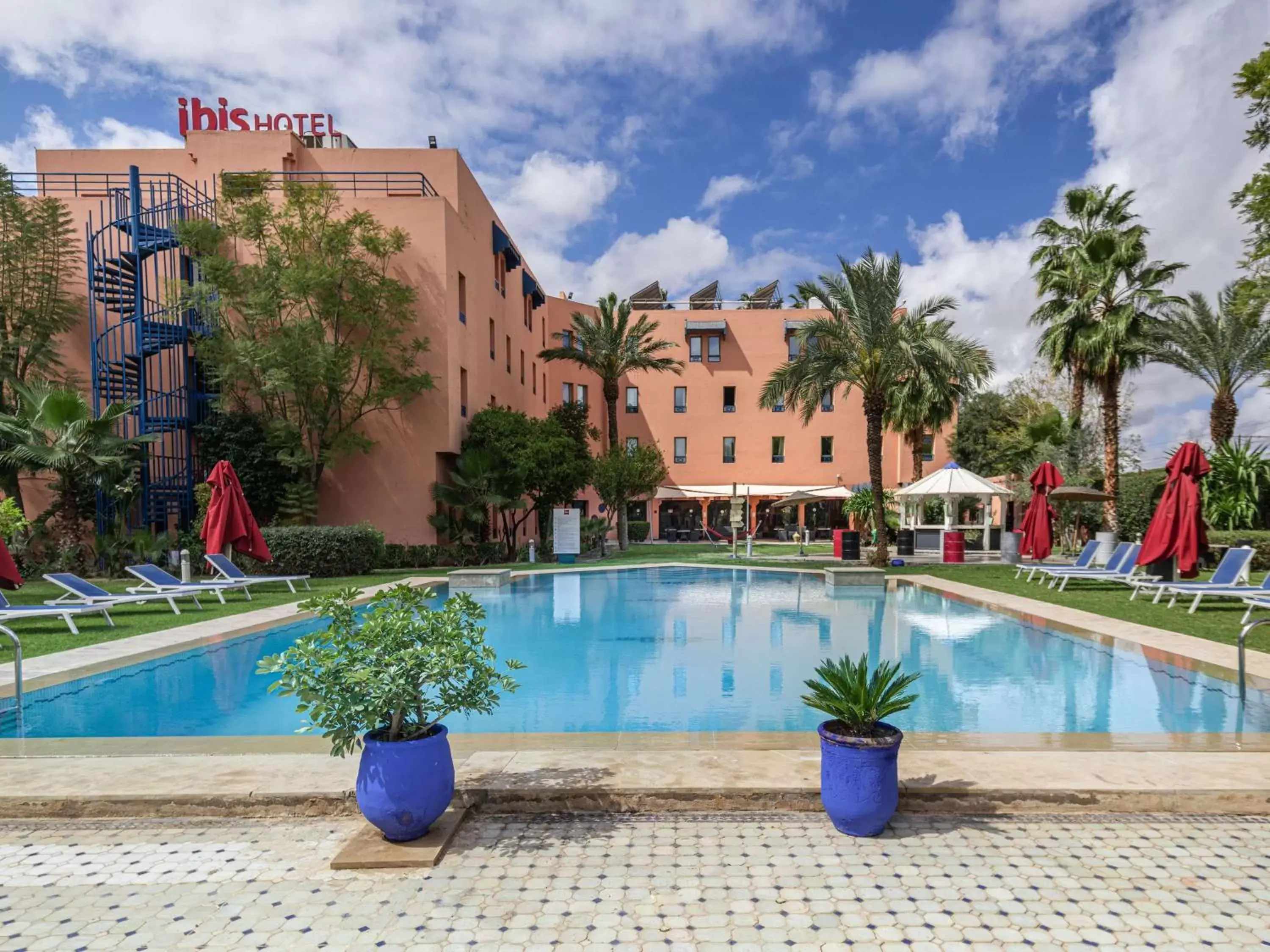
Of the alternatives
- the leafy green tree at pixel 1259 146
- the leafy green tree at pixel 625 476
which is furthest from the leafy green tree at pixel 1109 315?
the leafy green tree at pixel 625 476

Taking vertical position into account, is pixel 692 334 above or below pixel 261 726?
above

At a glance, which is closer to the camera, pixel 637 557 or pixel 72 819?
pixel 72 819

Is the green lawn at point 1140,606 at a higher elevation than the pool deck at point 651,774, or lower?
lower

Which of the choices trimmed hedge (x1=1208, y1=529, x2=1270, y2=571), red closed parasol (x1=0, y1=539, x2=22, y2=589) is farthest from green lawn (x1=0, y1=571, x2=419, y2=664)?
trimmed hedge (x1=1208, y1=529, x2=1270, y2=571)

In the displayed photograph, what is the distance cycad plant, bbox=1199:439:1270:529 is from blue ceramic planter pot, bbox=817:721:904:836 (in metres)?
20.0

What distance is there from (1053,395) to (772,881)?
122 feet

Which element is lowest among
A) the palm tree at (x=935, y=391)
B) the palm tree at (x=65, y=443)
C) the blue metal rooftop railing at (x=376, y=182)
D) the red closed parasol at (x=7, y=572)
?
the red closed parasol at (x=7, y=572)

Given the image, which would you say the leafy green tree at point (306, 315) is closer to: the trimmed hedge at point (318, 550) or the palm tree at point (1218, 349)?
the trimmed hedge at point (318, 550)

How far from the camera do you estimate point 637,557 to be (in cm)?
2344

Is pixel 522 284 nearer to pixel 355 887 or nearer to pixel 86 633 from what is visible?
pixel 86 633

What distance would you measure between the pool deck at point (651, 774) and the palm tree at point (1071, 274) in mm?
18691

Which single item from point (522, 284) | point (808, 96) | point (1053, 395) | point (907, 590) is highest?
point (522, 284)

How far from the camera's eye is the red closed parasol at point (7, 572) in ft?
29.0

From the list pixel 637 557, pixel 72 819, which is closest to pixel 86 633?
pixel 72 819
